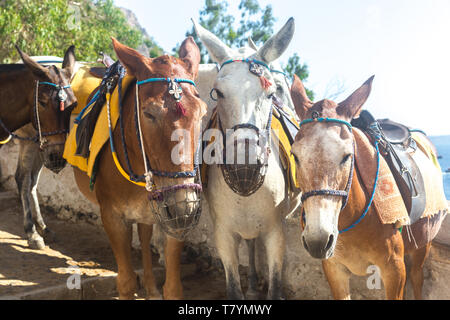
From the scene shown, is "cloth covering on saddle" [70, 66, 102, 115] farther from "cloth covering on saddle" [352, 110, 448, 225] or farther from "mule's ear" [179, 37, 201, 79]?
"cloth covering on saddle" [352, 110, 448, 225]

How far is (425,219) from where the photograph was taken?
2.58 metres

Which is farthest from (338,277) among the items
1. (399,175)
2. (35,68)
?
(35,68)

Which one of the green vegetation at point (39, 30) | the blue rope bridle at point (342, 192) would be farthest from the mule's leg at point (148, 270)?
the green vegetation at point (39, 30)

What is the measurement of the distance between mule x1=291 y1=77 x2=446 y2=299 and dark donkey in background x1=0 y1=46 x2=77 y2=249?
7.40ft

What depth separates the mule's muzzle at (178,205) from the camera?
203 centimetres

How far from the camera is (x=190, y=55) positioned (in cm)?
248

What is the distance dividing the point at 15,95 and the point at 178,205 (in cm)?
283

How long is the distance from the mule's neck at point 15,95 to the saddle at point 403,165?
3265mm

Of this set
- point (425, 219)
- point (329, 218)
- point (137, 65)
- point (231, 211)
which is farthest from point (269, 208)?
point (137, 65)

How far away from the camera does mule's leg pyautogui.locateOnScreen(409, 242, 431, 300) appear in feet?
9.53

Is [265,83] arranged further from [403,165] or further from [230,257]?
[230,257]

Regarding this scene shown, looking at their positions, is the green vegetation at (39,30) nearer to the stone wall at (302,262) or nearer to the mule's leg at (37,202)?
the mule's leg at (37,202)

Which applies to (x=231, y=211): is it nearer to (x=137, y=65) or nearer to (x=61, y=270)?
(x=137, y=65)

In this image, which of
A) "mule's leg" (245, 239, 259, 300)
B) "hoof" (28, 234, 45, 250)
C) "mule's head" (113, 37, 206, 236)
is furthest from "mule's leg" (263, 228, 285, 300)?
"hoof" (28, 234, 45, 250)
